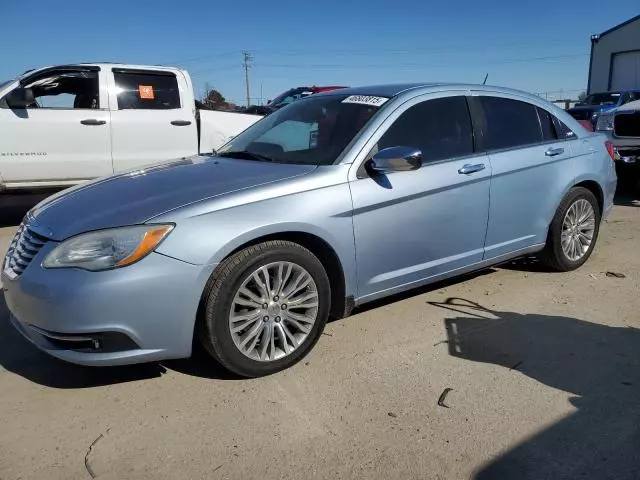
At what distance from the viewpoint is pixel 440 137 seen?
391cm

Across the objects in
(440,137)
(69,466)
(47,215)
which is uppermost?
(440,137)

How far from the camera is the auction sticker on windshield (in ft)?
12.4

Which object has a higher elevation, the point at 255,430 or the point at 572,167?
the point at 572,167

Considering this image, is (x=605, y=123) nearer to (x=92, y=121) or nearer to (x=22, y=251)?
(x=92, y=121)

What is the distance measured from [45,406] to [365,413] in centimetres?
160

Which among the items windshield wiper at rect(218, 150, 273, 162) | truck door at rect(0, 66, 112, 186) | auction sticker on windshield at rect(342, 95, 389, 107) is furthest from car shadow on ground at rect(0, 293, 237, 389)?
truck door at rect(0, 66, 112, 186)

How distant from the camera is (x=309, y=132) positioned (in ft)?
12.9

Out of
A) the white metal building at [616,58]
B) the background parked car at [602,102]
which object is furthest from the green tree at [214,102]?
the white metal building at [616,58]

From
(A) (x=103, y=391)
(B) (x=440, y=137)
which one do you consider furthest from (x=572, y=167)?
(A) (x=103, y=391)

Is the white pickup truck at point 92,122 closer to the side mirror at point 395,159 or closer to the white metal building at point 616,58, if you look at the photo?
the side mirror at point 395,159

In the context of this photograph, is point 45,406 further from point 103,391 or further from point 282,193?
point 282,193

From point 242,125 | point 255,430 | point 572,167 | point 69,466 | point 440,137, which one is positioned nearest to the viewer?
point 69,466

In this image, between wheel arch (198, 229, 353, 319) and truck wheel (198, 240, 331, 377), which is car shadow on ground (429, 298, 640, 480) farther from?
truck wheel (198, 240, 331, 377)

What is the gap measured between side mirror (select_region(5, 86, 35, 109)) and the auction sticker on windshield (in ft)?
13.7
